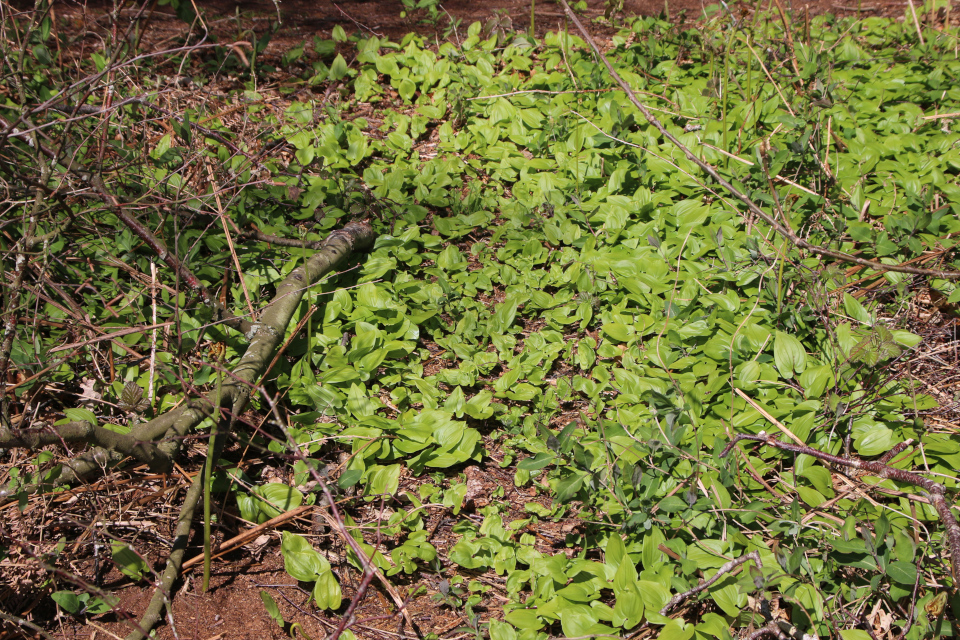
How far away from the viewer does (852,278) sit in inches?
110

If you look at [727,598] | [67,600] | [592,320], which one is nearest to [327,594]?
[67,600]

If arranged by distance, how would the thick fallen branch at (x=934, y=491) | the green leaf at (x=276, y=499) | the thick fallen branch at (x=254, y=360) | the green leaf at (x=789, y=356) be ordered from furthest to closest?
the green leaf at (x=789, y=356) < the green leaf at (x=276, y=499) < the thick fallen branch at (x=254, y=360) < the thick fallen branch at (x=934, y=491)

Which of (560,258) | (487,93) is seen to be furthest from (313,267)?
(487,93)

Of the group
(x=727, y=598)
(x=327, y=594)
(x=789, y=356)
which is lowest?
(x=327, y=594)

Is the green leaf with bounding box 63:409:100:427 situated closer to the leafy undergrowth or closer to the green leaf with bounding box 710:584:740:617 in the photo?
the leafy undergrowth

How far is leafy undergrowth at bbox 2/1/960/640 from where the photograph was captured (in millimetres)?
1954

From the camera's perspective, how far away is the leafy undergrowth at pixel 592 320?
1954 mm

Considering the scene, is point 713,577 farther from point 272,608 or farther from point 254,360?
point 254,360

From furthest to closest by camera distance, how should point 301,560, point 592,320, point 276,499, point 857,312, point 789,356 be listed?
point 592,320 → point 857,312 → point 789,356 → point 276,499 → point 301,560

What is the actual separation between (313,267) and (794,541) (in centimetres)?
192

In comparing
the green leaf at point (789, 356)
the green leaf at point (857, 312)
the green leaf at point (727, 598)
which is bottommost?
the green leaf at point (727, 598)

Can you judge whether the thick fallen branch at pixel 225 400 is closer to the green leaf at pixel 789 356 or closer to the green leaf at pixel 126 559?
the green leaf at pixel 126 559

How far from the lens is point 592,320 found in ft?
9.13

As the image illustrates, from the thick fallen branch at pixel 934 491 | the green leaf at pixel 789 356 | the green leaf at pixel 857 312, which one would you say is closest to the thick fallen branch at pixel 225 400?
the thick fallen branch at pixel 934 491
